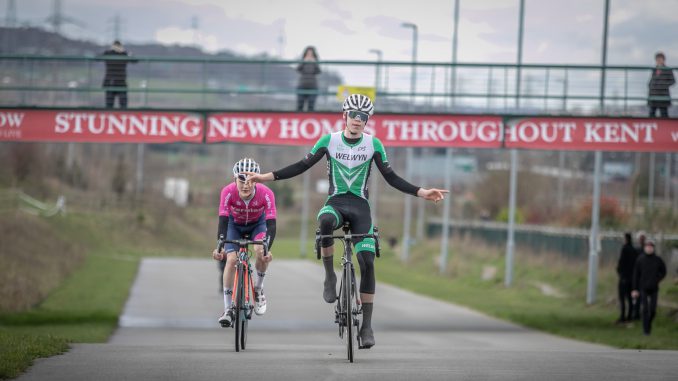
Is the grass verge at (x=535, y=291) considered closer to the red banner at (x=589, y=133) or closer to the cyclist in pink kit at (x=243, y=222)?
the red banner at (x=589, y=133)

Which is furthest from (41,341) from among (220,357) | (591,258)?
(591,258)

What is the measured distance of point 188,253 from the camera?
84312mm

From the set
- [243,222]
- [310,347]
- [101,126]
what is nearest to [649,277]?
[310,347]

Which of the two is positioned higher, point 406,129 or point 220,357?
point 406,129

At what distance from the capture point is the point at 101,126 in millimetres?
27734

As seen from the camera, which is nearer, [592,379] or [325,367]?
[592,379]

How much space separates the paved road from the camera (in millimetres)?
12328

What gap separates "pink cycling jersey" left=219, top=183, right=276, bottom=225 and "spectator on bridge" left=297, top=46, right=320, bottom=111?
13029 millimetres

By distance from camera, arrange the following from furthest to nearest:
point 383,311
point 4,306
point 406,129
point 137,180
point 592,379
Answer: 1. point 137,180
2. point 383,311
3. point 4,306
4. point 406,129
5. point 592,379

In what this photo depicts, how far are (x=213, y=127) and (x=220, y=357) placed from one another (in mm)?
14083

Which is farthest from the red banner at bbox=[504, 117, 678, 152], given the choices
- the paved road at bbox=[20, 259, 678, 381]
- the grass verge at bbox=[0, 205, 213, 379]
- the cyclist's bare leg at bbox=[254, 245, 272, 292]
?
the cyclist's bare leg at bbox=[254, 245, 272, 292]

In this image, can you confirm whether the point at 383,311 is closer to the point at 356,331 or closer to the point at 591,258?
the point at 591,258

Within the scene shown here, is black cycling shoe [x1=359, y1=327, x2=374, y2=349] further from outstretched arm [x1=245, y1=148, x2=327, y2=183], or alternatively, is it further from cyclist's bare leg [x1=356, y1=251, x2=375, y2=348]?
outstretched arm [x1=245, y1=148, x2=327, y2=183]

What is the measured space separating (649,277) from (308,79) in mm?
9137
